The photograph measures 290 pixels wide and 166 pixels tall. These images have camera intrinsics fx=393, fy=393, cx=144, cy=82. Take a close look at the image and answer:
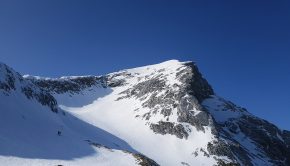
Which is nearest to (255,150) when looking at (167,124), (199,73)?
(167,124)

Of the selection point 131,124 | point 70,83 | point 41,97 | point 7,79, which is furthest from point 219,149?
point 70,83

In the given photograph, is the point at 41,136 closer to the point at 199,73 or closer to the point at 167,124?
the point at 167,124

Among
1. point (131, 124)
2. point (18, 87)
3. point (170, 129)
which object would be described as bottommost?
point (18, 87)

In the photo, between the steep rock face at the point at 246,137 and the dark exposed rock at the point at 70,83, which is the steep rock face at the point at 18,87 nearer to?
the steep rock face at the point at 246,137

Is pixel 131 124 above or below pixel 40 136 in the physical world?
above

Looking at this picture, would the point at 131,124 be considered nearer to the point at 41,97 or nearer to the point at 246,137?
the point at 41,97

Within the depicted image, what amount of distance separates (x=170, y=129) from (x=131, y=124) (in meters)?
12.8

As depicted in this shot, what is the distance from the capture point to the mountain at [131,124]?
70062 millimetres

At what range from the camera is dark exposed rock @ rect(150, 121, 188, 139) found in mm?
108250

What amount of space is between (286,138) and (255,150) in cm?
A: 2931

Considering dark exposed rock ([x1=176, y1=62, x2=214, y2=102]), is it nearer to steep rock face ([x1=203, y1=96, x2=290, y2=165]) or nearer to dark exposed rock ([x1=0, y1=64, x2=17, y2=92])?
steep rock face ([x1=203, y1=96, x2=290, y2=165])

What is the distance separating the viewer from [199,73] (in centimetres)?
15162

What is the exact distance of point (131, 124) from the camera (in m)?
117

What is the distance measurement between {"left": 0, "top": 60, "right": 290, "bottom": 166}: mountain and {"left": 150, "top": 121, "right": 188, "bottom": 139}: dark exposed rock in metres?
0.28
